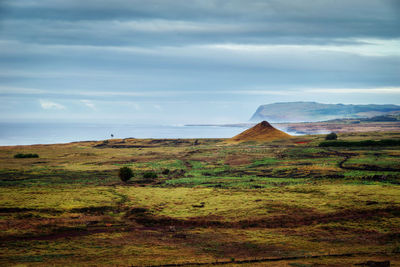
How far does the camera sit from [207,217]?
148 feet

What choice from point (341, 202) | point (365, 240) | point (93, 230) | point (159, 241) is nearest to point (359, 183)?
point (341, 202)

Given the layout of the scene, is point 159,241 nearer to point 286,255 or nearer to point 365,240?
point 286,255

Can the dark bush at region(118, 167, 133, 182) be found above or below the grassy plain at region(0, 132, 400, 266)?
above

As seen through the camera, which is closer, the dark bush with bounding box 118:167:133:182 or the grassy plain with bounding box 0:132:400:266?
the grassy plain with bounding box 0:132:400:266

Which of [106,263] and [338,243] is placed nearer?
[106,263]

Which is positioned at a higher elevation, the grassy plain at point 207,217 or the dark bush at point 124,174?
the dark bush at point 124,174

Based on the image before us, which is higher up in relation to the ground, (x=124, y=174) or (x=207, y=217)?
(x=124, y=174)

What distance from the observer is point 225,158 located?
11162 cm

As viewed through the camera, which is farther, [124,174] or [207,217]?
[124,174]

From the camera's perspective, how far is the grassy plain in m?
31.6

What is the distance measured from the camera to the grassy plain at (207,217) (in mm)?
31609

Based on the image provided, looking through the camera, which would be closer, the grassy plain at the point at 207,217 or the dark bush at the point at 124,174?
the grassy plain at the point at 207,217

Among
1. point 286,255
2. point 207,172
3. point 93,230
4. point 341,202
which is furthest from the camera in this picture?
point 207,172

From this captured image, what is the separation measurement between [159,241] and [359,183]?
4380 cm
